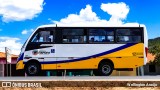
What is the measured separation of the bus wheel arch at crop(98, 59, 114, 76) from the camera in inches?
917

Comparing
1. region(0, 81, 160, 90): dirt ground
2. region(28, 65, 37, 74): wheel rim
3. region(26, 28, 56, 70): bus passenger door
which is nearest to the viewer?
region(0, 81, 160, 90): dirt ground

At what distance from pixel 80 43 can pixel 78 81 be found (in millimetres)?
6032

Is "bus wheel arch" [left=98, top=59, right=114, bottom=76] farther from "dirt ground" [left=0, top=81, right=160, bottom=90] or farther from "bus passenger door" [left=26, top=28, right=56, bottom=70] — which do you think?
"dirt ground" [left=0, top=81, right=160, bottom=90]

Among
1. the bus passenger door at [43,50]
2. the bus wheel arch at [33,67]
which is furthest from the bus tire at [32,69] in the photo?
the bus passenger door at [43,50]

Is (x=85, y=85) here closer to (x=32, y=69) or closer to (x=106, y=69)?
(x=106, y=69)

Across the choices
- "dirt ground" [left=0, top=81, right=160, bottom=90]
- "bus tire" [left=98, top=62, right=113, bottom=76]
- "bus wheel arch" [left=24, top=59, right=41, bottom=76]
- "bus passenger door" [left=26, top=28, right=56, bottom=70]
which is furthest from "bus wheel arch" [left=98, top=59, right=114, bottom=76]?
"dirt ground" [left=0, top=81, right=160, bottom=90]

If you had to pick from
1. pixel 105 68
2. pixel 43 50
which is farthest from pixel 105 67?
pixel 43 50

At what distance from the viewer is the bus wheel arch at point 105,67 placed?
76.4 ft

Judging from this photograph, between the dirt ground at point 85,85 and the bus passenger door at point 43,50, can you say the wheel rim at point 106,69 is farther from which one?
the dirt ground at point 85,85

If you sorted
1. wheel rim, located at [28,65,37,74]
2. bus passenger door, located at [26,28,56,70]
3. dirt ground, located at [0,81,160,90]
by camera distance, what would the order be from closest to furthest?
dirt ground, located at [0,81,160,90] → wheel rim, located at [28,65,37,74] → bus passenger door, located at [26,28,56,70]

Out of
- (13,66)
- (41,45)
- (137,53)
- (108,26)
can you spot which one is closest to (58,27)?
(41,45)

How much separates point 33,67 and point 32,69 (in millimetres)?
156

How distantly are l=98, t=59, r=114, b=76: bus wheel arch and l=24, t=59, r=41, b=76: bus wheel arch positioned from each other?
11.1 ft

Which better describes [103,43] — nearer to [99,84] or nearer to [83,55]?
[83,55]
